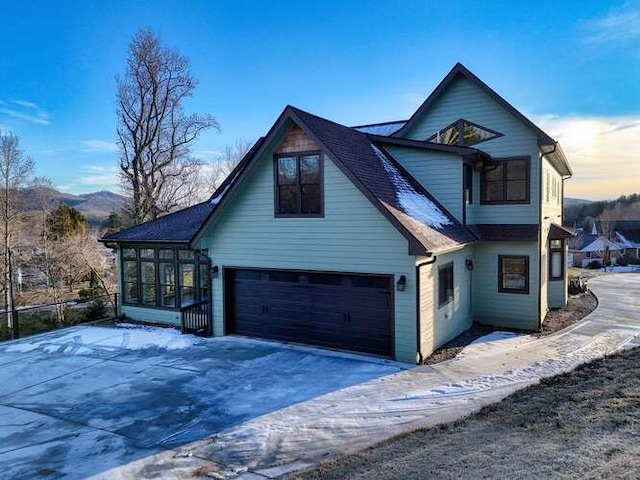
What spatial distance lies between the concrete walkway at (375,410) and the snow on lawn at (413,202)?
11.4 ft

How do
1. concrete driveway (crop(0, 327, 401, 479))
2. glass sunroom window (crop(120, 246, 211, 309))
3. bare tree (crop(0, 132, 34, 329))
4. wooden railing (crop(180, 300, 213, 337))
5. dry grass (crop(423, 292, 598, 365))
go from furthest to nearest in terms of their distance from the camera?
bare tree (crop(0, 132, 34, 329)), glass sunroom window (crop(120, 246, 211, 309)), wooden railing (crop(180, 300, 213, 337)), dry grass (crop(423, 292, 598, 365)), concrete driveway (crop(0, 327, 401, 479))

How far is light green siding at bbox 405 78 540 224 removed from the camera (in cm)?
1303

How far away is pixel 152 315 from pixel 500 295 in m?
11.7

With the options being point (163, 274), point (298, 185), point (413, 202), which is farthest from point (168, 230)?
point (413, 202)

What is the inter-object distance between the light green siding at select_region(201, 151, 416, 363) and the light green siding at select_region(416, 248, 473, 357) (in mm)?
436

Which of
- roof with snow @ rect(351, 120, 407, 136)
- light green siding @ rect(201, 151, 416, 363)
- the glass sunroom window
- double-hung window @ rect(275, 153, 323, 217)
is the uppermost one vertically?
roof with snow @ rect(351, 120, 407, 136)

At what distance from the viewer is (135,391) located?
8.69 meters

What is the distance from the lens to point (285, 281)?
1183cm

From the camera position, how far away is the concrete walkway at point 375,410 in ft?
19.5

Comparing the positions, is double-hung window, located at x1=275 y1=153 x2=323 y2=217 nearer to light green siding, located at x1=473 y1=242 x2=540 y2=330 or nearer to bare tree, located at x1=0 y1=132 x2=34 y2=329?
light green siding, located at x1=473 y1=242 x2=540 y2=330

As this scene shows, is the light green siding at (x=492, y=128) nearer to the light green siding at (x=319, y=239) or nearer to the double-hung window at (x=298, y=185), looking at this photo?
the light green siding at (x=319, y=239)

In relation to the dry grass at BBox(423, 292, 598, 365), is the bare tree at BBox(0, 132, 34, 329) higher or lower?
higher

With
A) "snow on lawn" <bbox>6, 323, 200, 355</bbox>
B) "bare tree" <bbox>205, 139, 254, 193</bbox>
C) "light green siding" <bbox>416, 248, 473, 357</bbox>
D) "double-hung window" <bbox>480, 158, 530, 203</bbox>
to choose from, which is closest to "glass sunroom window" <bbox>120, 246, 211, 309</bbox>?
"snow on lawn" <bbox>6, 323, 200, 355</bbox>

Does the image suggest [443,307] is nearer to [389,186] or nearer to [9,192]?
[389,186]
